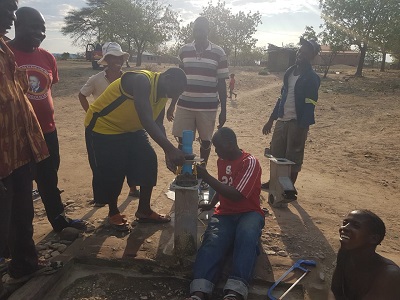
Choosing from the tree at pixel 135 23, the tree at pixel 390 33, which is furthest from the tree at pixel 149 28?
the tree at pixel 390 33

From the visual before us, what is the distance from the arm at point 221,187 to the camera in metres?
2.56

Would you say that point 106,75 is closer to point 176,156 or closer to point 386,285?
point 176,156

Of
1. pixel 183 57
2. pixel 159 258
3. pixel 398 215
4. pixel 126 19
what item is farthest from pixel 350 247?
pixel 126 19

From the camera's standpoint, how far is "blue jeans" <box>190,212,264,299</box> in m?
2.25

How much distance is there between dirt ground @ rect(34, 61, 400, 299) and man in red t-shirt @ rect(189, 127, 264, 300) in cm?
48

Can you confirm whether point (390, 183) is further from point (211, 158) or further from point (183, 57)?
point (183, 57)

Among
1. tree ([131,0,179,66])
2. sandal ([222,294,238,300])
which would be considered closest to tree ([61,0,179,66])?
tree ([131,0,179,66])

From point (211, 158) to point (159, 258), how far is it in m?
3.51

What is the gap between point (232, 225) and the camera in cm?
265

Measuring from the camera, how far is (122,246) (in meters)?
2.84

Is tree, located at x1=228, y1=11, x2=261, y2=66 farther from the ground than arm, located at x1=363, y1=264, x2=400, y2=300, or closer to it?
farther from the ground

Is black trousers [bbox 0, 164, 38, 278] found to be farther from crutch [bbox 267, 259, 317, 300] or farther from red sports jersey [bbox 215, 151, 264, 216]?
crutch [bbox 267, 259, 317, 300]

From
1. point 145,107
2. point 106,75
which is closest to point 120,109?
point 145,107

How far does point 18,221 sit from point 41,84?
3.51 feet
